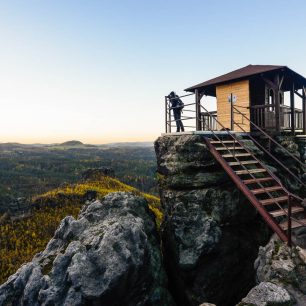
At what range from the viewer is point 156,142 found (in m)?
17.6

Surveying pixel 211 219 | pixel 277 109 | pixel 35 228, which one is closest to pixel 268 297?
pixel 211 219

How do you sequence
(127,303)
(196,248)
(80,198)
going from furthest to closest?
(80,198), (196,248), (127,303)

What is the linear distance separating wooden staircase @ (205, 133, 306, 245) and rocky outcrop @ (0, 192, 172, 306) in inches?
194

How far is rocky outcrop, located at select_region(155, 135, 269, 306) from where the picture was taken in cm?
1307

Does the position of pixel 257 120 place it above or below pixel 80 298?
above

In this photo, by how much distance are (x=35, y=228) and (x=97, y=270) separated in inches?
1196

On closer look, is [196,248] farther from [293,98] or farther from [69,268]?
[293,98]

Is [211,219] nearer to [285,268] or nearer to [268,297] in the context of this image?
[285,268]

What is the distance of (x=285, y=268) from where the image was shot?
914 cm

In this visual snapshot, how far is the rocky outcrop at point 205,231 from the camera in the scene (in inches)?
515

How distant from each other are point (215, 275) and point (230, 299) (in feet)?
4.94

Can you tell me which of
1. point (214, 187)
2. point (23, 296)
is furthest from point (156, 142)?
point (23, 296)

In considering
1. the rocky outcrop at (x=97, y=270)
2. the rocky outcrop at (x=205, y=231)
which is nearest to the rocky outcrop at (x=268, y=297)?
the rocky outcrop at (x=205, y=231)

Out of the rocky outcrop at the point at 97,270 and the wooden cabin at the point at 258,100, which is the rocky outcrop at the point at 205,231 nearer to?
the rocky outcrop at the point at 97,270
